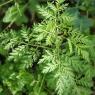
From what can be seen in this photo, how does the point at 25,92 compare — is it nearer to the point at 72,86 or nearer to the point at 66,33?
the point at 72,86

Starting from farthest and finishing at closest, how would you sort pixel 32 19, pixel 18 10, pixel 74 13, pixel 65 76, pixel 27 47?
pixel 32 19 < pixel 18 10 < pixel 74 13 < pixel 27 47 < pixel 65 76

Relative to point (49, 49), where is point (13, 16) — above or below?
above

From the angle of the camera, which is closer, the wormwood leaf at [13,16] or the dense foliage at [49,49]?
the dense foliage at [49,49]

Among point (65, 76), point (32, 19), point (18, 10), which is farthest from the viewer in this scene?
point (32, 19)

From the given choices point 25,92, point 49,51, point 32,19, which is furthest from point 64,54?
point 32,19

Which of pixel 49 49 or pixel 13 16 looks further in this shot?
pixel 13 16

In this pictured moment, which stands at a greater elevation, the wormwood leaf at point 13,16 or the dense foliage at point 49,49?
the wormwood leaf at point 13,16

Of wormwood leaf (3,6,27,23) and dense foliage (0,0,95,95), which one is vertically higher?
wormwood leaf (3,6,27,23)

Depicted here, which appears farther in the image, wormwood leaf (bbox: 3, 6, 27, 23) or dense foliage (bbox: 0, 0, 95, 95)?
wormwood leaf (bbox: 3, 6, 27, 23)
